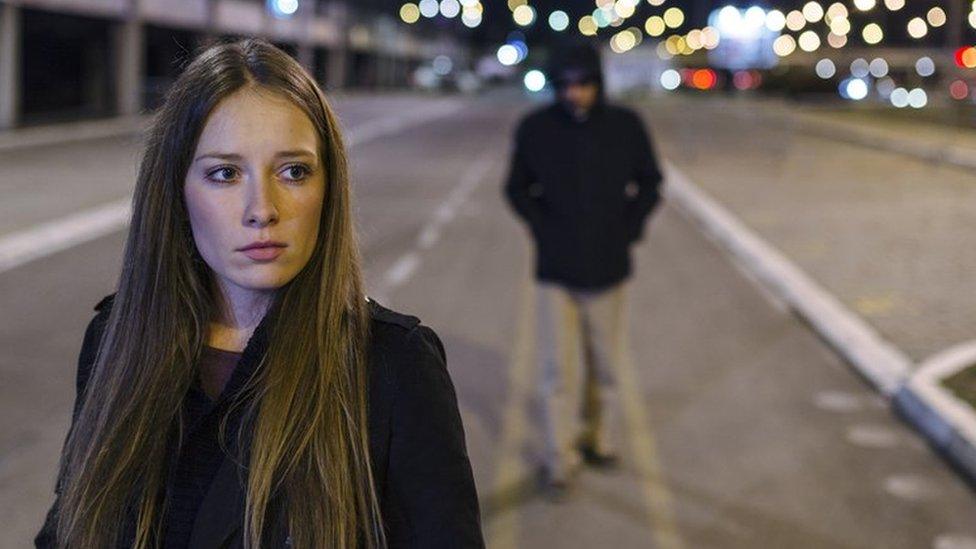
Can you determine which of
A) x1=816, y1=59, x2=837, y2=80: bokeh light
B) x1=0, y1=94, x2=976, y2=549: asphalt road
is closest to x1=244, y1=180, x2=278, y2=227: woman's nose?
x1=0, y1=94, x2=976, y2=549: asphalt road

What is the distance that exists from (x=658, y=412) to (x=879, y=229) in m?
11.2

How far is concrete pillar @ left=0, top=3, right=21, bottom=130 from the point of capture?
33562 mm

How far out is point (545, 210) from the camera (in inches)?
267

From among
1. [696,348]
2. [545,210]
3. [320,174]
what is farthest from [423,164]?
[320,174]

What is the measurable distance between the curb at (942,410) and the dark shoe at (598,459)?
191cm

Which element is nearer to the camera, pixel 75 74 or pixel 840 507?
pixel 840 507

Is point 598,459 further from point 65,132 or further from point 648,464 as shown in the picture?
point 65,132

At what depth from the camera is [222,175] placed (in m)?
1.89

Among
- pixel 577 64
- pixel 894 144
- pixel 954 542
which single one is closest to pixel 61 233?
pixel 577 64

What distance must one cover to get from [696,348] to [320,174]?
341 inches

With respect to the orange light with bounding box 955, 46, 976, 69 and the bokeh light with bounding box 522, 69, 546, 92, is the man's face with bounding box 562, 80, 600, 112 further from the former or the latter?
the orange light with bounding box 955, 46, 976, 69

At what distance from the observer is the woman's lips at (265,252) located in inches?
73.6

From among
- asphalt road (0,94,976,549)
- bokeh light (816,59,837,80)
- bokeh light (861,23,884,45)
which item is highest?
asphalt road (0,94,976,549)

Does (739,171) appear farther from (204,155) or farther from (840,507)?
(204,155)
